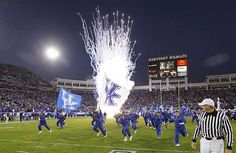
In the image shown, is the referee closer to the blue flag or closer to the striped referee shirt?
the striped referee shirt

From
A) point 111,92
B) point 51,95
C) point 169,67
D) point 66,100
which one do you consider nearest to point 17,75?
point 51,95

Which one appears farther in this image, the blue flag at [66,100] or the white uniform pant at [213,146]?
the blue flag at [66,100]

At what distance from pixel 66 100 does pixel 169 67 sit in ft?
64.5

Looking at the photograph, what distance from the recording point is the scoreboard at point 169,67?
50500mm

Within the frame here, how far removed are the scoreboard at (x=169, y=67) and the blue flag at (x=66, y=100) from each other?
53.4 ft

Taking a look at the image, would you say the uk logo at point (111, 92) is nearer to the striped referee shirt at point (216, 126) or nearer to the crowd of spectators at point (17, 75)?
the crowd of spectators at point (17, 75)

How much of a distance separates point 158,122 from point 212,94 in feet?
205

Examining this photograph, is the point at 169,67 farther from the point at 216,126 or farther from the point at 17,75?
the point at 216,126

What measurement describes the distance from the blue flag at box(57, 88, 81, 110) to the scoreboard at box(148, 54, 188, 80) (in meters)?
16.3

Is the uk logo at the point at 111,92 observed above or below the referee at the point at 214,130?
above

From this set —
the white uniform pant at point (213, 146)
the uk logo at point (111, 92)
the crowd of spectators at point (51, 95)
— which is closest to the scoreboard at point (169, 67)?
the uk logo at point (111, 92)

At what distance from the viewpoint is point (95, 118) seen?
832 inches

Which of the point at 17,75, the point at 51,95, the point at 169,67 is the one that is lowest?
the point at 51,95

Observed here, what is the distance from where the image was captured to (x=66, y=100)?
42719mm
